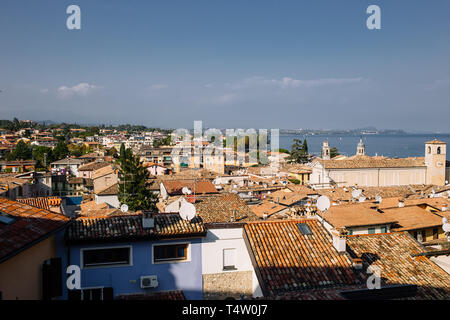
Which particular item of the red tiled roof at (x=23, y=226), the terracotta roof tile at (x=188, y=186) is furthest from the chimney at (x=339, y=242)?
the terracotta roof tile at (x=188, y=186)

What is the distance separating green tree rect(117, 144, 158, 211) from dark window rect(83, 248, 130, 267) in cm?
→ 2165

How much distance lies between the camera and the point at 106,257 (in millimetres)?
8039

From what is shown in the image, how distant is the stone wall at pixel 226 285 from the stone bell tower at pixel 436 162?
4722 cm

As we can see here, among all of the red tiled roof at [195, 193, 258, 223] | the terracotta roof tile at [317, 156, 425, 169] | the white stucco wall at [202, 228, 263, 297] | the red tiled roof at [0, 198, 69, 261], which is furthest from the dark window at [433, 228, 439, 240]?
the terracotta roof tile at [317, 156, 425, 169]

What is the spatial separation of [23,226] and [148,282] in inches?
107

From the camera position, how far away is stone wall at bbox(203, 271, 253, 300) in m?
8.54

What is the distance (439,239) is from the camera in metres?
15.8

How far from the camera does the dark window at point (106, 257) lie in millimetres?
7945

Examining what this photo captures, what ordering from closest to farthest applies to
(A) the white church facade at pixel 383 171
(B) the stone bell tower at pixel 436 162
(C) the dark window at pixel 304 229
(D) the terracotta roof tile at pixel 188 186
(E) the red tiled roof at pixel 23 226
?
(E) the red tiled roof at pixel 23 226 < (C) the dark window at pixel 304 229 < (D) the terracotta roof tile at pixel 188 186 < (A) the white church facade at pixel 383 171 < (B) the stone bell tower at pixel 436 162

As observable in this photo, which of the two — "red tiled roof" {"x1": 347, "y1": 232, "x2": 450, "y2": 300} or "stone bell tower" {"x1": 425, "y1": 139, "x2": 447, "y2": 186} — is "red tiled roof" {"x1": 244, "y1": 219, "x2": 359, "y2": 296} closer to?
"red tiled roof" {"x1": 347, "y1": 232, "x2": 450, "y2": 300}

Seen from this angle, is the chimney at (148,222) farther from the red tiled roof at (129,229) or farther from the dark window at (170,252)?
the dark window at (170,252)

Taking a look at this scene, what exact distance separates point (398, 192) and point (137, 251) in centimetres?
2824
